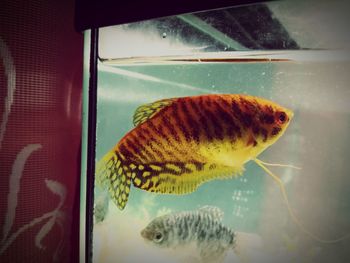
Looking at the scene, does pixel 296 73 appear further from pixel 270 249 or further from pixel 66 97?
pixel 66 97

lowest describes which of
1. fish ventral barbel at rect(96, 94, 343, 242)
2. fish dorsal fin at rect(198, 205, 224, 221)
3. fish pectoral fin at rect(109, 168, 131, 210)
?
fish dorsal fin at rect(198, 205, 224, 221)

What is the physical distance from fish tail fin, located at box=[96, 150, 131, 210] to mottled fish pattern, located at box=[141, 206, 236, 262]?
189 mm

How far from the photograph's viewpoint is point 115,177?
1.40m

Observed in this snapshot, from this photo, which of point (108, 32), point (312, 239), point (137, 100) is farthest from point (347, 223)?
point (108, 32)

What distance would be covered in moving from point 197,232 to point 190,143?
41 centimetres

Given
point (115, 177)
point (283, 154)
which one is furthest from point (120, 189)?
point (283, 154)

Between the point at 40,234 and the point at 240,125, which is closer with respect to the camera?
the point at 240,125

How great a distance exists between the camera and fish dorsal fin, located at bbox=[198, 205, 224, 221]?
4.20 feet

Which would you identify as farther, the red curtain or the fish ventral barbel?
the red curtain

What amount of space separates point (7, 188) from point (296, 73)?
145 cm

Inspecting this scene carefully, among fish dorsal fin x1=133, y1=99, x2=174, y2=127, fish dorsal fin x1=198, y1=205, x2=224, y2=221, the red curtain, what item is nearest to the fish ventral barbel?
fish dorsal fin x1=133, y1=99, x2=174, y2=127

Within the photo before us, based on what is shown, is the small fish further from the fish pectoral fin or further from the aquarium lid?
the aquarium lid

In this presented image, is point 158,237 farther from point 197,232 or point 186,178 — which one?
point 186,178

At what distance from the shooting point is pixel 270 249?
1.24 metres
